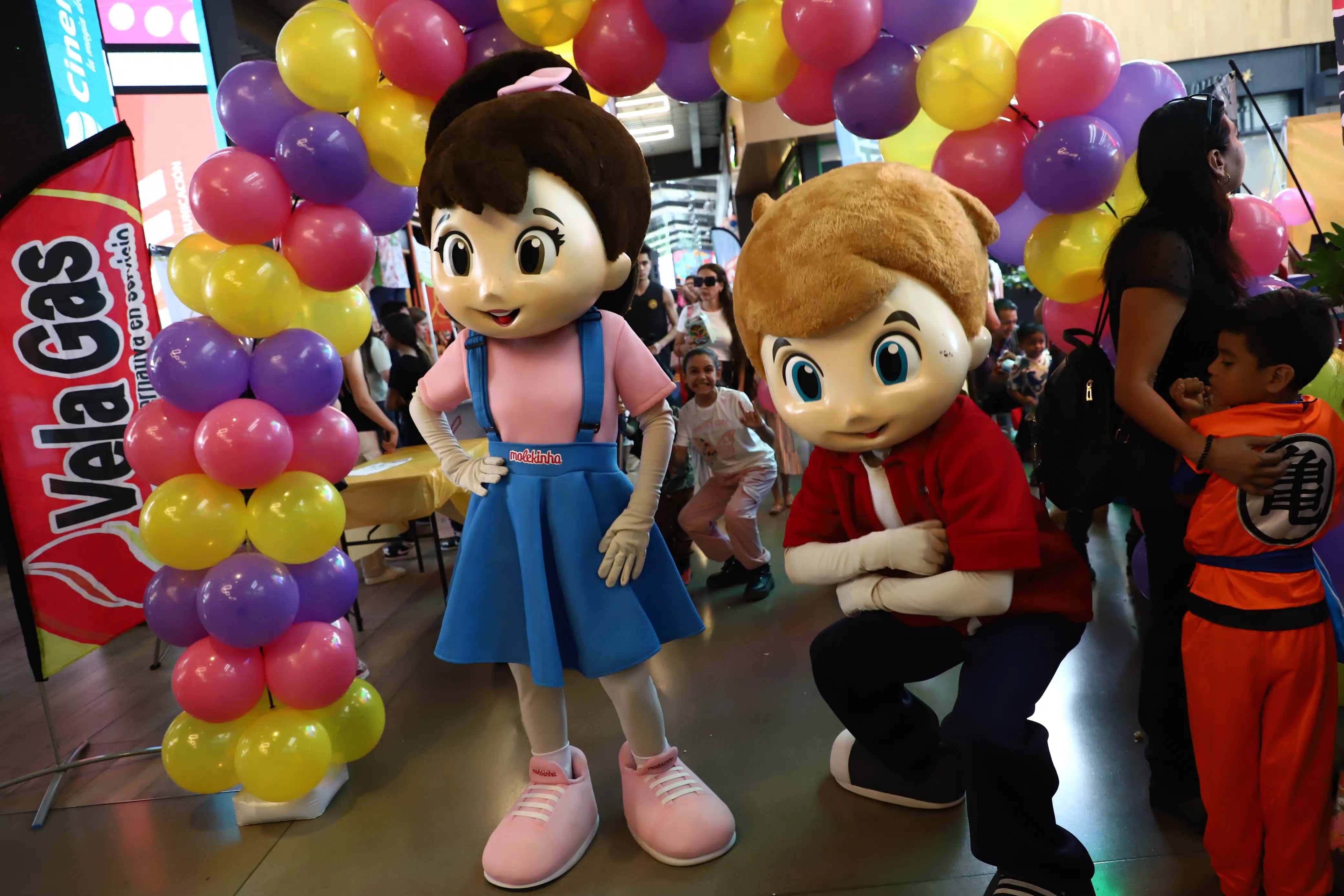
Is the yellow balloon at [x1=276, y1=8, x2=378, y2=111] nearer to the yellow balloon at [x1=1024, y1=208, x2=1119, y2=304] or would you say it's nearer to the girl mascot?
the girl mascot

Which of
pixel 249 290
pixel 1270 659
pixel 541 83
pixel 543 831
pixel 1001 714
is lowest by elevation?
pixel 543 831

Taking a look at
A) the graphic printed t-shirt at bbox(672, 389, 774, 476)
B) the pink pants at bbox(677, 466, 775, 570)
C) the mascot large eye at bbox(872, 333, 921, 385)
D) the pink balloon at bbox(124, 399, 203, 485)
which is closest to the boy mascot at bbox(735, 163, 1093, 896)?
the mascot large eye at bbox(872, 333, 921, 385)

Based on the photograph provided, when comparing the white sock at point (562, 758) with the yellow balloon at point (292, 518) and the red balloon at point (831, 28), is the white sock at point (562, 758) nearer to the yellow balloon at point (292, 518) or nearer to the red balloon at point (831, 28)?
the yellow balloon at point (292, 518)

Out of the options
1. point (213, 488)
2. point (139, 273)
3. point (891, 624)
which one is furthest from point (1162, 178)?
point (139, 273)

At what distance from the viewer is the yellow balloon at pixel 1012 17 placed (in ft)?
7.74

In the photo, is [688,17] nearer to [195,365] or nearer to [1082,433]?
[1082,433]

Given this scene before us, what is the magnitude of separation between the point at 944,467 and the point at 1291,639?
690 millimetres

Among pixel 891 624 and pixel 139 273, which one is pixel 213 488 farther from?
pixel 891 624

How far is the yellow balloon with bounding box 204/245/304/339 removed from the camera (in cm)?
238

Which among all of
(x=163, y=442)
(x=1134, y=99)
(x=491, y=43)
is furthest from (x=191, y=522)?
(x=1134, y=99)

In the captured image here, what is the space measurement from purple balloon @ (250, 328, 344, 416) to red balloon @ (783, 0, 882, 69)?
5.09 ft

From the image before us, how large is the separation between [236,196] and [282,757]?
5.04 ft

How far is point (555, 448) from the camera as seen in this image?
2.21 meters

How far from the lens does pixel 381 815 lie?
2.58m
